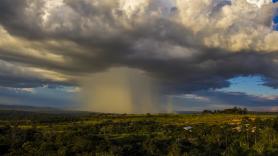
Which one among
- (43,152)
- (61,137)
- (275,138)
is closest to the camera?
(43,152)

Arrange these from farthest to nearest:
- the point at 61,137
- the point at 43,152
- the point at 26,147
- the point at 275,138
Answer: the point at 275,138
the point at 61,137
the point at 26,147
the point at 43,152

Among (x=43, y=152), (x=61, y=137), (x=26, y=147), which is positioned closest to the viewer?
(x=43, y=152)

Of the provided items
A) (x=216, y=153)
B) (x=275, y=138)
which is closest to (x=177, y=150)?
(x=216, y=153)

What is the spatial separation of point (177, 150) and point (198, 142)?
44118 mm

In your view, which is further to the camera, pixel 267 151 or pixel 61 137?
pixel 61 137

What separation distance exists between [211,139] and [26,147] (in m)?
101

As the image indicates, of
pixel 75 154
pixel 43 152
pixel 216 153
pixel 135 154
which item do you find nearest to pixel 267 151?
pixel 216 153

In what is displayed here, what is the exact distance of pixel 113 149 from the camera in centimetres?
14438

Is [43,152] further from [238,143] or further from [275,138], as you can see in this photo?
[275,138]

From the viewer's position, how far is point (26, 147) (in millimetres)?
146500

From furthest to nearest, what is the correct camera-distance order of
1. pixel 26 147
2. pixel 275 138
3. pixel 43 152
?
pixel 275 138, pixel 26 147, pixel 43 152

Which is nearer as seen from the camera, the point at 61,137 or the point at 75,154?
the point at 75,154

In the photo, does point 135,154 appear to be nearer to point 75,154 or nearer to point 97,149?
point 97,149

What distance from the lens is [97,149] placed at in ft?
478
